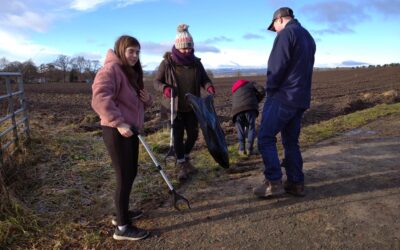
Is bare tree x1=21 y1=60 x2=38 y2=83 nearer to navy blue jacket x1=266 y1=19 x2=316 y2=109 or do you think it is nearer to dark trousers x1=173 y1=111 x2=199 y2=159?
dark trousers x1=173 y1=111 x2=199 y2=159

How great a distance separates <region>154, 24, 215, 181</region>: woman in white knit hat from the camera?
547 centimetres

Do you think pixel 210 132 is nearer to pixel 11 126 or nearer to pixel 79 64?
pixel 11 126

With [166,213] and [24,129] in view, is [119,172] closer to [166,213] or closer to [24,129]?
[166,213]

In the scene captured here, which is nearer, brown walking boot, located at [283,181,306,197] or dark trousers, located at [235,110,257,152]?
brown walking boot, located at [283,181,306,197]

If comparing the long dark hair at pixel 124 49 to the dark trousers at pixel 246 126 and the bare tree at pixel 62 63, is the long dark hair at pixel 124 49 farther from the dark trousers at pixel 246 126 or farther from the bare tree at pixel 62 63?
the bare tree at pixel 62 63

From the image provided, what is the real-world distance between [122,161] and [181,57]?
218cm

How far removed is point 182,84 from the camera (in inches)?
221

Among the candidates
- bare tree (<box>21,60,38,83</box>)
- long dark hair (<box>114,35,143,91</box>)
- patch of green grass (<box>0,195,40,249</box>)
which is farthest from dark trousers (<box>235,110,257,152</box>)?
bare tree (<box>21,60,38,83</box>)

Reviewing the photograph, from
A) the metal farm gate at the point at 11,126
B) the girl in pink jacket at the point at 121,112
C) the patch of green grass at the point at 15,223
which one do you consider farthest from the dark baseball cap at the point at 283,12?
the metal farm gate at the point at 11,126

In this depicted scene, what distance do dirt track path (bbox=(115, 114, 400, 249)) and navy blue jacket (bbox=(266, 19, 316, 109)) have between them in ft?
3.90

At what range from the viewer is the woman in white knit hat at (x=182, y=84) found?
5473 mm

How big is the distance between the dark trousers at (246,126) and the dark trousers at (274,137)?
2217 millimetres

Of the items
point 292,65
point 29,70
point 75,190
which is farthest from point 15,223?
point 29,70

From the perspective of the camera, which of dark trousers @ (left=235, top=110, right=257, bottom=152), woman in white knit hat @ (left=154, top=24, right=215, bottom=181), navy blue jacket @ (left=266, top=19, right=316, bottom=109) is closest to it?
navy blue jacket @ (left=266, top=19, right=316, bottom=109)
